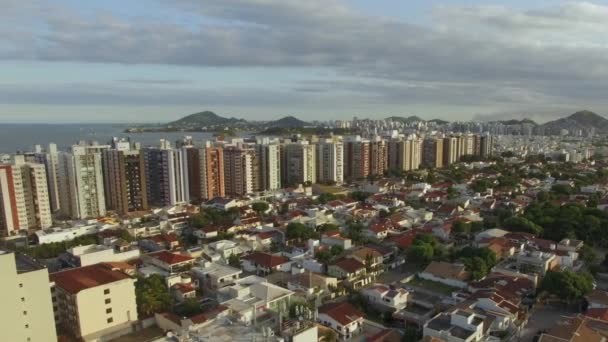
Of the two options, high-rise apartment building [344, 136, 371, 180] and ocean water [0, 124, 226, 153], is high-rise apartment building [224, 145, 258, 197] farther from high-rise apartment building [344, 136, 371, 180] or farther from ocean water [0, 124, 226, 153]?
ocean water [0, 124, 226, 153]

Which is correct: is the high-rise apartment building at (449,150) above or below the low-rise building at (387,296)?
above

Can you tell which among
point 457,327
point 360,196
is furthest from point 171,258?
point 360,196

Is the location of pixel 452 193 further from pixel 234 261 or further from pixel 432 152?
pixel 432 152

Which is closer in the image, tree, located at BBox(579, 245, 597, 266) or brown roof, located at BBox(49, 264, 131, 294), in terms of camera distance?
brown roof, located at BBox(49, 264, 131, 294)

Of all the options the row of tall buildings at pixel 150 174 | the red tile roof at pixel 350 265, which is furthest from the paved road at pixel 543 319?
the row of tall buildings at pixel 150 174

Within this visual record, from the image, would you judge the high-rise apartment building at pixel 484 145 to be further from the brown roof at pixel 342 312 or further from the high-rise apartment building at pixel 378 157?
the brown roof at pixel 342 312

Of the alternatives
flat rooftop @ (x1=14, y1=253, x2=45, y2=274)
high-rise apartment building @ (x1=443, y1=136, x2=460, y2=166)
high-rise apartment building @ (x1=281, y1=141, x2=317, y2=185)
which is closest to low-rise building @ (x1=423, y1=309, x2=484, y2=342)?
flat rooftop @ (x1=14, y1=253, x2=45, y2=274)

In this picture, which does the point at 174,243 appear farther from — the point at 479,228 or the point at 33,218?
the point at 479,228
